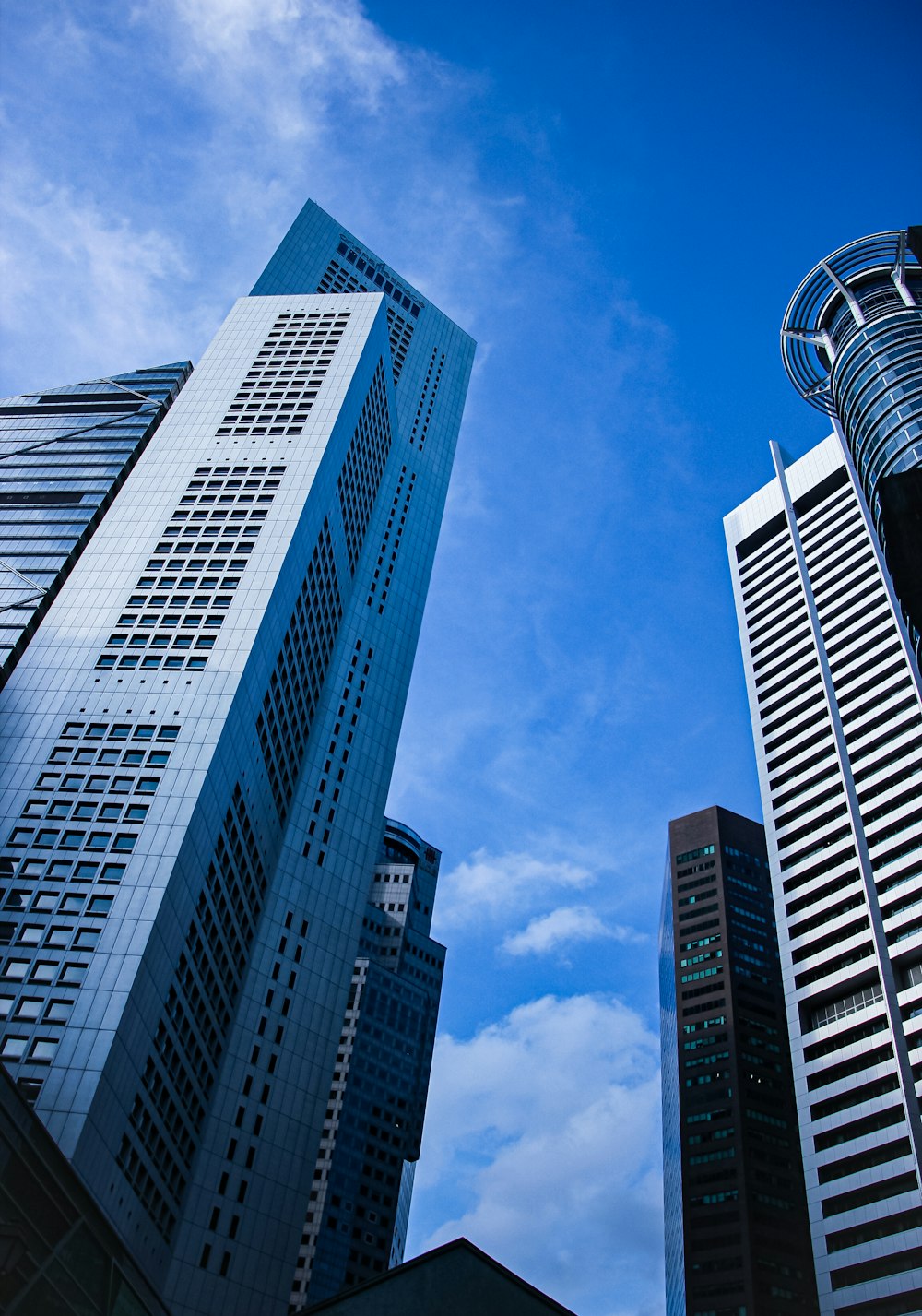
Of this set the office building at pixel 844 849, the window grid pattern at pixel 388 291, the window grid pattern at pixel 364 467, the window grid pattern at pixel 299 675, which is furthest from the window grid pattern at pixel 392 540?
the office building at pixel 844 849

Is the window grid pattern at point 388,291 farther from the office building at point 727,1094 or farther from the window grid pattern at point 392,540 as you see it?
the office building at point 727,1094

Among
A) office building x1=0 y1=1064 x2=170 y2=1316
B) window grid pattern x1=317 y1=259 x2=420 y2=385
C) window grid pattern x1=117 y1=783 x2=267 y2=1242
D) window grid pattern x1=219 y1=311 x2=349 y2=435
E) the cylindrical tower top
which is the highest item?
window grid pattern x1=317 y1=259 x2=420 y2=385

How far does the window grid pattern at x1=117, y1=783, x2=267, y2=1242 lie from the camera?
6019cm

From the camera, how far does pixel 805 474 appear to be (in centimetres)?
13612

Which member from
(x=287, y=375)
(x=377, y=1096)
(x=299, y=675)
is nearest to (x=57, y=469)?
(x=287, y=375)

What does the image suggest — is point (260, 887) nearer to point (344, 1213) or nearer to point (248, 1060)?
point (248, 1060)

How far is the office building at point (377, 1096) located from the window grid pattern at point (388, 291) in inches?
2933

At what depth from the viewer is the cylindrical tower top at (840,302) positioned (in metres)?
125

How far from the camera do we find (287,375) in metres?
108

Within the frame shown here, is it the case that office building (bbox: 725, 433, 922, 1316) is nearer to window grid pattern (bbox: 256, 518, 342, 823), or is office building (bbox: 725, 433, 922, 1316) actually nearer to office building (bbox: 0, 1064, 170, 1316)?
window grid pattern (bbox: 256, 518, 342, 823)

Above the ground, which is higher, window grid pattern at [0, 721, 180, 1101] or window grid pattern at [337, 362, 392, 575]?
window grid pattern at [337, 362, 392, 575]

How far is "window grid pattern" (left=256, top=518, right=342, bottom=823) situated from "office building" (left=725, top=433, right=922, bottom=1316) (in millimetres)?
46683

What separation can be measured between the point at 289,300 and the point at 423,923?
10183 cm

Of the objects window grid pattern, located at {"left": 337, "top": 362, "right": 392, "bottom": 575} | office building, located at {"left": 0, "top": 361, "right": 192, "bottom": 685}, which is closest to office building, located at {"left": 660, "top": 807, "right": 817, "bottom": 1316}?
window grid pattern, located at {"left": 337, "top": 362, "right": 392, "bottom": 575}
